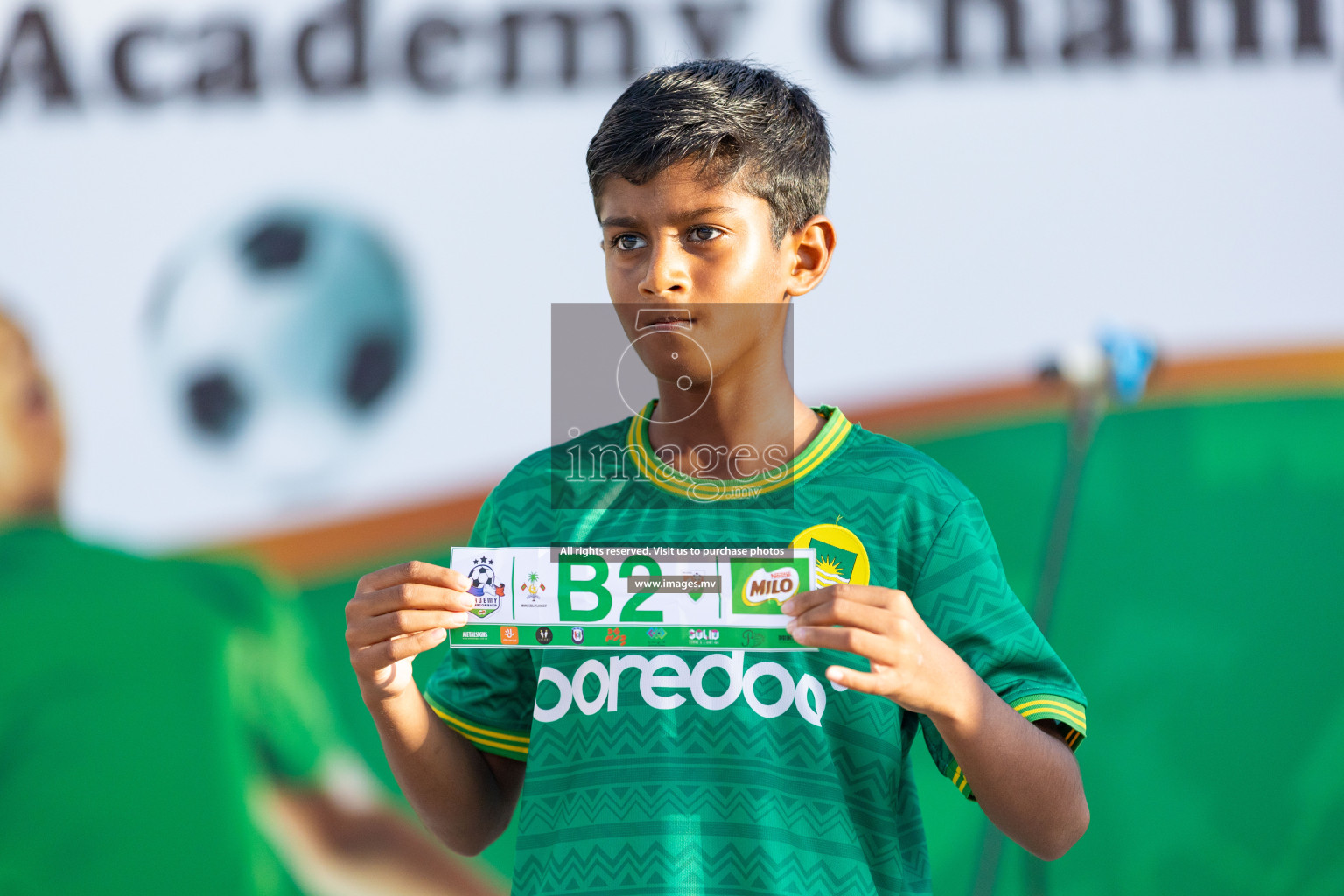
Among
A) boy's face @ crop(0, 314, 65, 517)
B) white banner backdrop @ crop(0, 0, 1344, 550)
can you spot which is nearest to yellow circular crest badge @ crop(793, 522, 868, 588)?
white banner backdrop @ crop(0, 0, 1344, 550)

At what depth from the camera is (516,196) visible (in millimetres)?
1940

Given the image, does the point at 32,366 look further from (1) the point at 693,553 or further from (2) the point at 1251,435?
(2) the point at 1251,435

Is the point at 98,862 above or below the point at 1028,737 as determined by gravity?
below

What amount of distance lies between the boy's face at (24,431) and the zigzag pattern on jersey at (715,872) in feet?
5.10

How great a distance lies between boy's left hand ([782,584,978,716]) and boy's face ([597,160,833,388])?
0.72ft

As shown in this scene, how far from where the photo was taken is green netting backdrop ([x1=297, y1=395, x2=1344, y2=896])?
1.77m

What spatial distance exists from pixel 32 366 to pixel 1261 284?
1.96m

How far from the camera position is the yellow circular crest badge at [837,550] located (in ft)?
2.69

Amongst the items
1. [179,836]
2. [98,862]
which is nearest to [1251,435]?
[179,836]

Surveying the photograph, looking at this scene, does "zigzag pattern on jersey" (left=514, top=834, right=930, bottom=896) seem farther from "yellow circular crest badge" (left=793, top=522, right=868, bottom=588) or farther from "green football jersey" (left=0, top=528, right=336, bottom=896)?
"green football jersey" (left=0, top=528, right=336, bottom=896)

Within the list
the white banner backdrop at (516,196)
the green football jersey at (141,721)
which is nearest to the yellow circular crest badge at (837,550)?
the white banner backdrop at (516,196)

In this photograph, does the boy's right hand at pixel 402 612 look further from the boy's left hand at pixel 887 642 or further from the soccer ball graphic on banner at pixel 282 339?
the soccer ball graphic on banner at pixel 282 339

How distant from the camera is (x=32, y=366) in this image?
78.9 inches

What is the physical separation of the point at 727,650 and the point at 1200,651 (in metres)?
1.25
